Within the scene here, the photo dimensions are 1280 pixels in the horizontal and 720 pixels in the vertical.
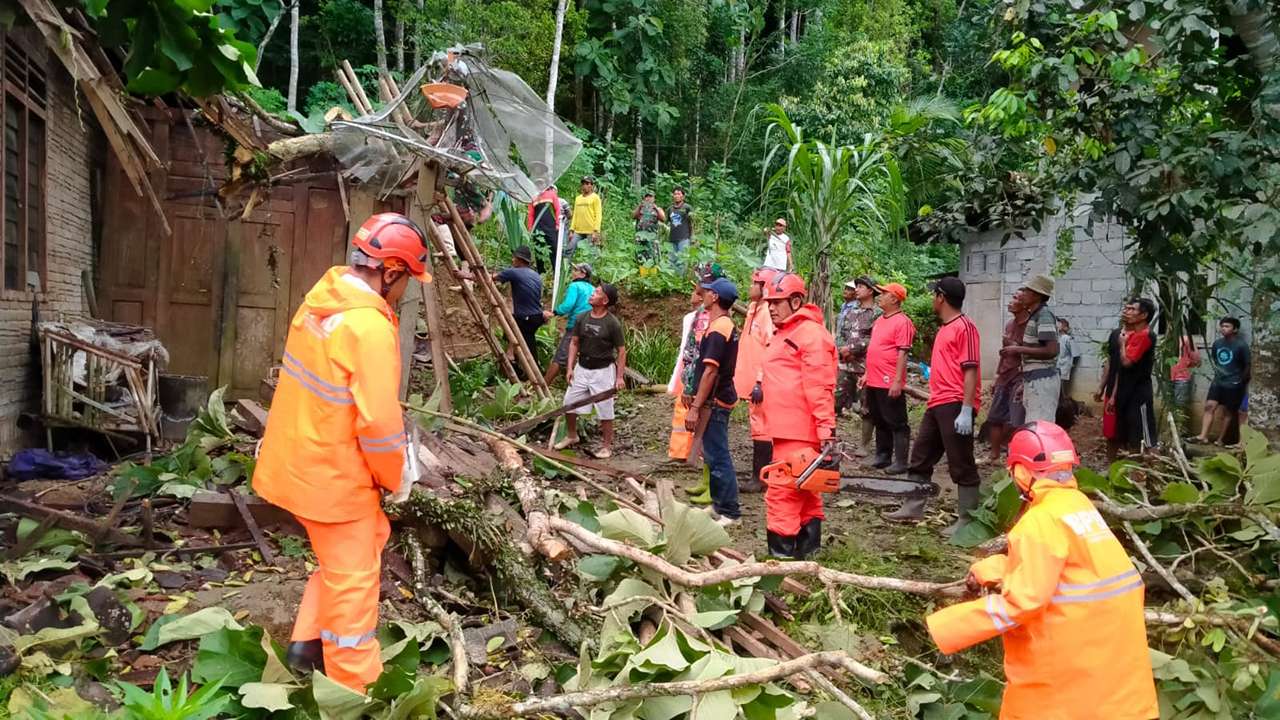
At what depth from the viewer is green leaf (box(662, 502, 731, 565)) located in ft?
14.8

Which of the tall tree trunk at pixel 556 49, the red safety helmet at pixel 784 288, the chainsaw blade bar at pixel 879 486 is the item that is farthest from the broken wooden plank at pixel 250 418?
the tall tree trunk at pixel 556 49

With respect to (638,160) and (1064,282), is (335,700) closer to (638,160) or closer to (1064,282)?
(1064,282)

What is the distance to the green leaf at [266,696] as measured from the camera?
338cm

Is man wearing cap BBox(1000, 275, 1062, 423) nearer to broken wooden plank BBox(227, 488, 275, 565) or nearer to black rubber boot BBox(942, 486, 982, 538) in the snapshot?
black rubber boot BBox(942, 486, 982, 538)

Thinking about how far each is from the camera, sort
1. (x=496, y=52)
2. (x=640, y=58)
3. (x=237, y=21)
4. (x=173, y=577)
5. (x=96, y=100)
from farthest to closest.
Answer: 1. (x=640, y=58)
2. (x=237, y=21)
3. (x=496, y=52)
4. (x=96, y=100)
5. (x=173, y=577)

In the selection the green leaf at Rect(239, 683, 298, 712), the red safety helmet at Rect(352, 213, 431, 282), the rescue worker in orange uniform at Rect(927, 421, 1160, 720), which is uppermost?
the red safety helmet at Rect(352, 213, 431, 282)

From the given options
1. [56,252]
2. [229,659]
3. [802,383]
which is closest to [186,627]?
[229,659]

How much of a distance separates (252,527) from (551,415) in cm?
343

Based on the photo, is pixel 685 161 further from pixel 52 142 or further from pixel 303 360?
pixel 303 360

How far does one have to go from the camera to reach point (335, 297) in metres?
3.58

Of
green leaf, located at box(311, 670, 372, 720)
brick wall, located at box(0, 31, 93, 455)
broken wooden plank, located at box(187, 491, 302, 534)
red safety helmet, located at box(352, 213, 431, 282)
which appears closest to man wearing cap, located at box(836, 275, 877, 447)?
broken wooden plank, located at box(187, 491, 302, 534)

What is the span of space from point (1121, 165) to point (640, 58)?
52.4 ft

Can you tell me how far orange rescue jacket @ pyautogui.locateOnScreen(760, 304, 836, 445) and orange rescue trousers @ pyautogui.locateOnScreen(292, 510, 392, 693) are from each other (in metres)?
2.87

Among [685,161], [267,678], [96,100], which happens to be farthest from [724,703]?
[685,161]
